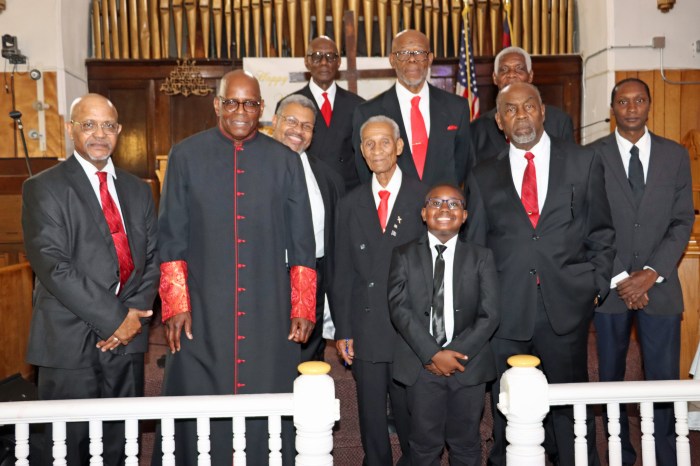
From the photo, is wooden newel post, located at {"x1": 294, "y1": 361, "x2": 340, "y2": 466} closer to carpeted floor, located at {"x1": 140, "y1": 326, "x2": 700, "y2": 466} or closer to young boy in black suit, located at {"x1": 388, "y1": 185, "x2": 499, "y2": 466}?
young boy in black suit, located at {"x1": 388, "y1": 185, "x2": 499, "y2": 466}

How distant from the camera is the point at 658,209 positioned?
3.67 m

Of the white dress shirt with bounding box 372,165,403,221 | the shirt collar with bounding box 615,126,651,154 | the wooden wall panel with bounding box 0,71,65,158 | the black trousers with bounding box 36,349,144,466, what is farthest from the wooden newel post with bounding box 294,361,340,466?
the wooden wall panel with bounding box 0,71,65,158

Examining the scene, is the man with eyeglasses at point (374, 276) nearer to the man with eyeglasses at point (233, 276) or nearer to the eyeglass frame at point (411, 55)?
the man with eyeglasses at point (233, 276)

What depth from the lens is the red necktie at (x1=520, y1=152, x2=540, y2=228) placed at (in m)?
3.29

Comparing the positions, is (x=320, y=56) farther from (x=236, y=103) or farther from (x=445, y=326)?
(x=445, y=326)

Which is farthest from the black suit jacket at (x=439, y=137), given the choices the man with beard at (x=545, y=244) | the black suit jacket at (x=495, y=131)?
the man with beard at (x=545, y=244)

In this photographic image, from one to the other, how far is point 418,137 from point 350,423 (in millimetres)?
1579

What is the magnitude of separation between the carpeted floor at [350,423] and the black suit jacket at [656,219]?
0.84m

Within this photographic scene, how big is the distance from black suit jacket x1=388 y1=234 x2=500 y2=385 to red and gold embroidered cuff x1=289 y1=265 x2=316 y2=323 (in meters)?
0.32

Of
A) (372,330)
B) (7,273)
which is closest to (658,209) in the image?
(372,330)

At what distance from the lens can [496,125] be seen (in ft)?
13.9

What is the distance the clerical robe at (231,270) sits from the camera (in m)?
3.10

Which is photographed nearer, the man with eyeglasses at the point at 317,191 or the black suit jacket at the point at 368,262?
the black suit jacket at the point at 368,262

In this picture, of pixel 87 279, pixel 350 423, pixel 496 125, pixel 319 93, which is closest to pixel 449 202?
pixel 496 125
